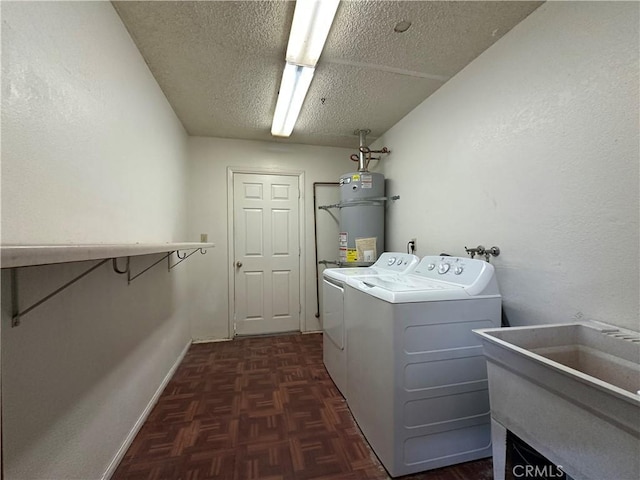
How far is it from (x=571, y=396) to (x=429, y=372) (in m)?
0.60

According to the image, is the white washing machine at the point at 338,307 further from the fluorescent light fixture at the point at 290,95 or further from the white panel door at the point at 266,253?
the fluorescent light fixture at the point at 290,95

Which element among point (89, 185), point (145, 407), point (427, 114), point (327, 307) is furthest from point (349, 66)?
point (145, 407)

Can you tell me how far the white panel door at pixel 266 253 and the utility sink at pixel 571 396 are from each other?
2.55 metres

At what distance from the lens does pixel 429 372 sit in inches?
51.1

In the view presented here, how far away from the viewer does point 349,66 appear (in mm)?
1826

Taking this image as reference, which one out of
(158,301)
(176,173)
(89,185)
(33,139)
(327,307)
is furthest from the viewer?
(176,173)

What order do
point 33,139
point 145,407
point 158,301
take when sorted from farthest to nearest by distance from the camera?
point 158,301
point 145,407
point 33,139

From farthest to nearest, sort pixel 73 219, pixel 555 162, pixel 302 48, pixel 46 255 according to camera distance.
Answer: pixel 302 48 < pixel 555 162 < pixel 73 219 < pixel 46 255

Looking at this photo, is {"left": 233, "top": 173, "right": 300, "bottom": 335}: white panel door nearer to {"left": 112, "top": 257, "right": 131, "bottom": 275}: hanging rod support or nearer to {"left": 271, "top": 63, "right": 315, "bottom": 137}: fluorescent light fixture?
{"left": 271, "top": 63, "right": 315, "bottom": 137}: fluorescent light fixture

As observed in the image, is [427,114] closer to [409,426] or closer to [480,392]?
[480,392]

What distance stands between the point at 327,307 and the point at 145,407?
144cm

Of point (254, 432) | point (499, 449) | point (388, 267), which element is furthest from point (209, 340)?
point (499, 449)

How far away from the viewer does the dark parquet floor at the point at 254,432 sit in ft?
4.35

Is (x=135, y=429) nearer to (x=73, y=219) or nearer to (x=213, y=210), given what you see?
(x=73, y=219)
